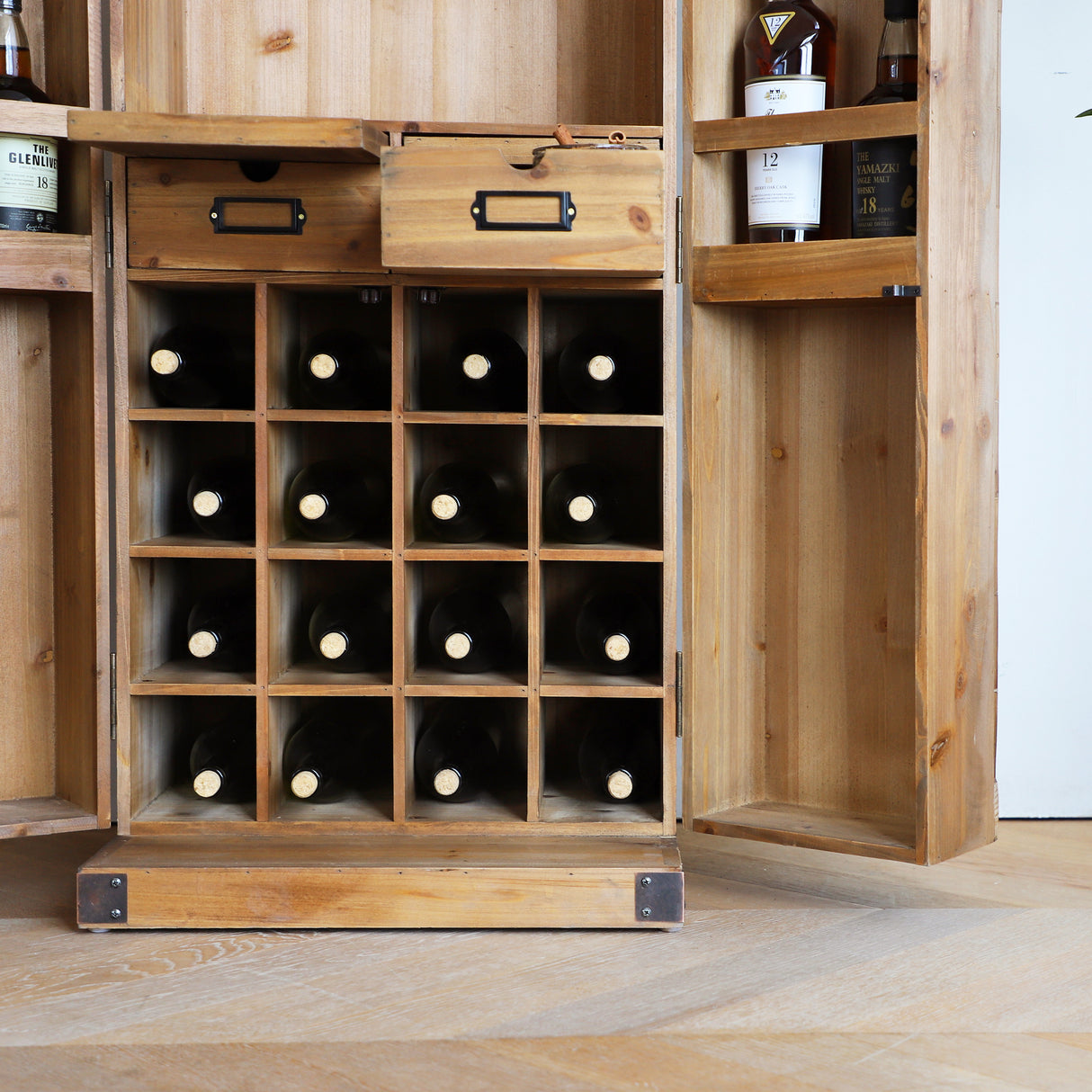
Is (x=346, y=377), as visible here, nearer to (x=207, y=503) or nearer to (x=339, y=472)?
(x=339, y=472)

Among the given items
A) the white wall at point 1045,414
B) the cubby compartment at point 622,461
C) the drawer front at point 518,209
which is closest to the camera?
the drawer front at point 518,209

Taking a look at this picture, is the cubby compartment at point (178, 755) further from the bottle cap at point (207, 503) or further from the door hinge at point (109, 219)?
the door hinge at point (109, 219)

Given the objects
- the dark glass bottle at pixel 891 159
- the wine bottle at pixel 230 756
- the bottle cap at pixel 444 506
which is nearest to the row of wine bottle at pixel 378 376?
the bottle cap at pixel 444 506

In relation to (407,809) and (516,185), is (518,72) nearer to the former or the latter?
(516,185)

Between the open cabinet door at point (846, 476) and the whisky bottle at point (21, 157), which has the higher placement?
the whisky bottle at point (21, 157)

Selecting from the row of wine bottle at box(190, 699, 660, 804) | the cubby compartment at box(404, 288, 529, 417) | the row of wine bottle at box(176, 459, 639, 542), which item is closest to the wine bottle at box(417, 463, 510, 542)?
the row of wine bottle at box(176, 459, 639, 542)

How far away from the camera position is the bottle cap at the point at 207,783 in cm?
175

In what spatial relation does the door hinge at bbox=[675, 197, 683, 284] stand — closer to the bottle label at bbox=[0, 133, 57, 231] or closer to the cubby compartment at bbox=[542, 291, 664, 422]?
the cubby compartment at bbox=[542, 291, 664, 422]

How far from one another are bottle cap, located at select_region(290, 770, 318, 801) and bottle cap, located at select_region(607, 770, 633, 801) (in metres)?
0.46

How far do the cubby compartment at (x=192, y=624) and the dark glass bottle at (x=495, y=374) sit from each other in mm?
520

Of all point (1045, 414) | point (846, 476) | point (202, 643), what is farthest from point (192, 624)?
point (1045, 414)

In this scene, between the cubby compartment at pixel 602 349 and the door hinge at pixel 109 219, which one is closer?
the door hinge at pixel 109 219

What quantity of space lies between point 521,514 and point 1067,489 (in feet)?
3.60

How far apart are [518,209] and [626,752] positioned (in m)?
0.90
